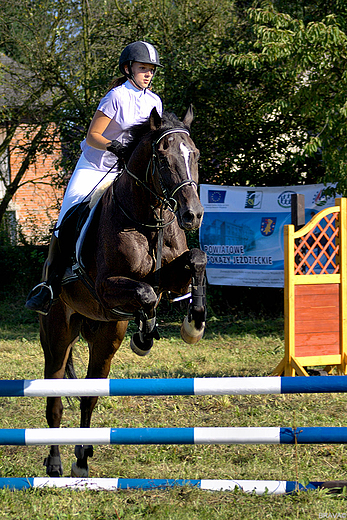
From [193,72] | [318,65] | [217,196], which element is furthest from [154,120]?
[193,72]

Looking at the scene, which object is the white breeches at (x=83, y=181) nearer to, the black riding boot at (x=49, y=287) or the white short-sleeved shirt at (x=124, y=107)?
the black riding boot at (x=49, y=287)

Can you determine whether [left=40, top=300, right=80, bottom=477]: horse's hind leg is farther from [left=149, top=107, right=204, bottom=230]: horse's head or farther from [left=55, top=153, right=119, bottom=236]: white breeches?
[left=149, top=107, right=204, bottom=230]: horse's head

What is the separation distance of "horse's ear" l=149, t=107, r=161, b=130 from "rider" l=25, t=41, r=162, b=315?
0.39 feet

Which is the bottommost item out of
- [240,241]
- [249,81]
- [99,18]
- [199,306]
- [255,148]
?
[199,306]

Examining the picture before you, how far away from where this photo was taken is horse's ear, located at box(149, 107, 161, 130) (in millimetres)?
3963

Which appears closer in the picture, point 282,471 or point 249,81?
point 282,471

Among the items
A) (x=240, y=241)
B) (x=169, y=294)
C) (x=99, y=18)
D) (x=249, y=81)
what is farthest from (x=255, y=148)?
(x=169, y=294)

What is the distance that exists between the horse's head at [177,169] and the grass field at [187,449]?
1710 millimetres

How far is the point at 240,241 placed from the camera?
11062mm

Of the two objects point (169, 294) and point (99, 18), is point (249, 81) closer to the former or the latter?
point (99, 18)

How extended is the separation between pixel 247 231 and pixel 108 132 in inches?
268

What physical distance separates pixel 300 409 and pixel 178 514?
303 cm

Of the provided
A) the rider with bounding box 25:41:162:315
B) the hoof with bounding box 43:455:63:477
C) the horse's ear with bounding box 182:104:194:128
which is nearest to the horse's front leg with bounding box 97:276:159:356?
the rider with bounding box 25:41:162:315

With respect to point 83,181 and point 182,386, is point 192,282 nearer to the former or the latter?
point 182,386
